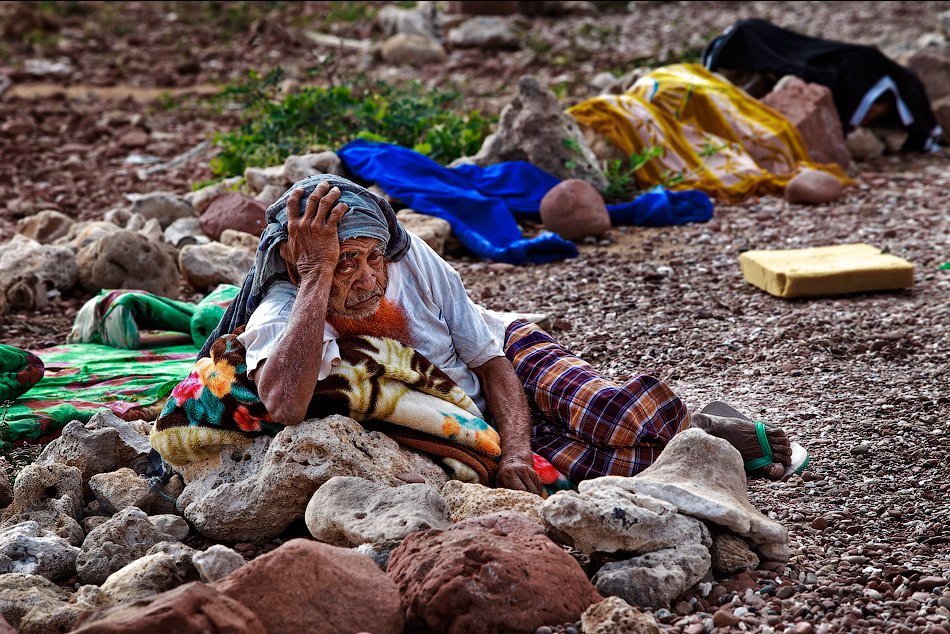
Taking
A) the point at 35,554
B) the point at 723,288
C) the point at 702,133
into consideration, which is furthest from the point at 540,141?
the point at 35,554

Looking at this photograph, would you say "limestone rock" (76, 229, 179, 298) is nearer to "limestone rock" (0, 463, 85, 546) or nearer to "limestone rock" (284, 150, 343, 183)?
"limestone rock" (284, 150, 343, 183)

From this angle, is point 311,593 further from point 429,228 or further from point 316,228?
point 429,228

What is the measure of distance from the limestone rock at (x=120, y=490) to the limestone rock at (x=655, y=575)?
60.3 inches

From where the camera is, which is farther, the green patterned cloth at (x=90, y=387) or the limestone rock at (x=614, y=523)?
the green patterned cloth at (x=90, y=387)

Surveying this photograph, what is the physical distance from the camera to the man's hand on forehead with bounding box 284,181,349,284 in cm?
323

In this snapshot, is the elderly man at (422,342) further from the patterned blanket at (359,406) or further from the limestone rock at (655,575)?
the limestone rock at (655,575)

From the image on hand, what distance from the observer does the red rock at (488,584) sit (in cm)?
252

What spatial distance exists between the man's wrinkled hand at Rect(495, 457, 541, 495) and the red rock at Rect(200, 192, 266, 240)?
4079 mm

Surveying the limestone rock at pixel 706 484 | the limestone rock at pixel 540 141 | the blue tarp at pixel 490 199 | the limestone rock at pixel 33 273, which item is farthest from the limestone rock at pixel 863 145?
the limestone rock at pixel 706 484

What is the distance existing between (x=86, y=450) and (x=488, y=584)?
181 cm

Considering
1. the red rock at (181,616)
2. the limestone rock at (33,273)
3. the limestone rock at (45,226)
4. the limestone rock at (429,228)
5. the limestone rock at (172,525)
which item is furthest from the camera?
the limestone rock at (45,226)

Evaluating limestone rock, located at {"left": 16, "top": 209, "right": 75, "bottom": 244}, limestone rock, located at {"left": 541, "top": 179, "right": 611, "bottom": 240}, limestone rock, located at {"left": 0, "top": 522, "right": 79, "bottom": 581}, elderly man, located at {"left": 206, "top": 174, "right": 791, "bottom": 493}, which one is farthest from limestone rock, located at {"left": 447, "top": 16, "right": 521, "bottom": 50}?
limestone rock, located at {"left": 0, "top": 522, "right": 79, "bottom": 581}

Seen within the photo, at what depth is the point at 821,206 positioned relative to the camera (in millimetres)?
8133

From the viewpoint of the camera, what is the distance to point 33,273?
20.3 feet
